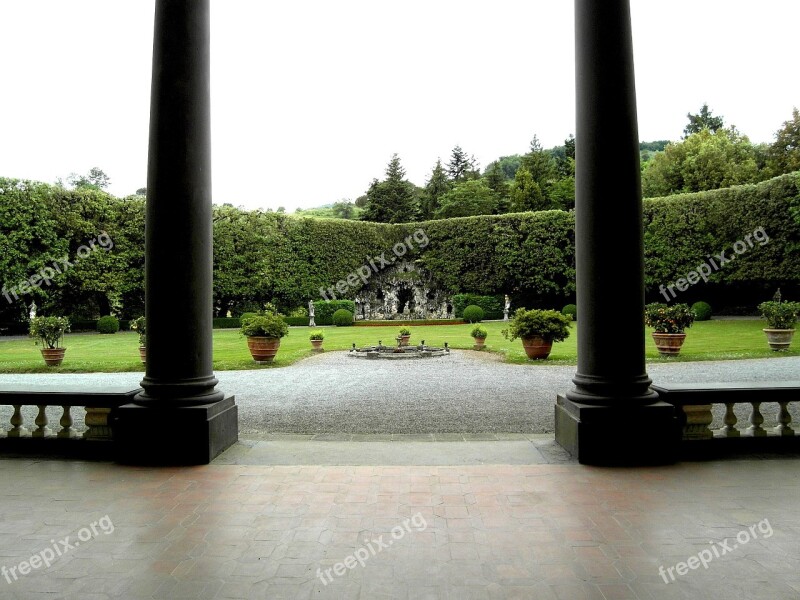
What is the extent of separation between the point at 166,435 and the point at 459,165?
6062 cm

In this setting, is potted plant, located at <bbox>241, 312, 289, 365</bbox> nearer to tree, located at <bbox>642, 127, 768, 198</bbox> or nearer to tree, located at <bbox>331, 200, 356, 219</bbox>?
tree, located at <bbox>642, 127, 768, 198</bbox>

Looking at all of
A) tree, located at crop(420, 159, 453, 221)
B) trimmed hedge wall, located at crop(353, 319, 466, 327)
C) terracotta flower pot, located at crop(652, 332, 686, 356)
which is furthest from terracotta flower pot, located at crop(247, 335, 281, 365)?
tree, located at crop(420, 159, 453, 221)

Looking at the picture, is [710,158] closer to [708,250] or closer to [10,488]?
[708,250]

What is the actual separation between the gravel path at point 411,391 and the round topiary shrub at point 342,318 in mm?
13129

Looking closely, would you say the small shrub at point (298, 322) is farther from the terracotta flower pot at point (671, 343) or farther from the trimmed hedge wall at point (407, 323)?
the terracotta flower pot at point (671, 343)

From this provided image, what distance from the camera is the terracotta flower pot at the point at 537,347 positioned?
1374 centimetres

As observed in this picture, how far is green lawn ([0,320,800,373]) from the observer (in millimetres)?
13453

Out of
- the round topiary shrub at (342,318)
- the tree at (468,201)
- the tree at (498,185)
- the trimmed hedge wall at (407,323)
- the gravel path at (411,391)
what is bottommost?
the gravel path at (411,391)

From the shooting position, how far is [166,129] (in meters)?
4.62

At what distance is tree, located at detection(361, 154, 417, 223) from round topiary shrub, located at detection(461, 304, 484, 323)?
22409 mm

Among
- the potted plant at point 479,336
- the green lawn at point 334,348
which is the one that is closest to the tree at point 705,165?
the green lawn at point 334,348

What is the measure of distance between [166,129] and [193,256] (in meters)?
1.18

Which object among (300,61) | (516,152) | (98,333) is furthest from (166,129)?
(516,152)

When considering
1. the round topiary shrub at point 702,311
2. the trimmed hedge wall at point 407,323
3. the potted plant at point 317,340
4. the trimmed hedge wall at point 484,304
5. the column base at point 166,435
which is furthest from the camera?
the trimmed hedge wall at point 484,304
